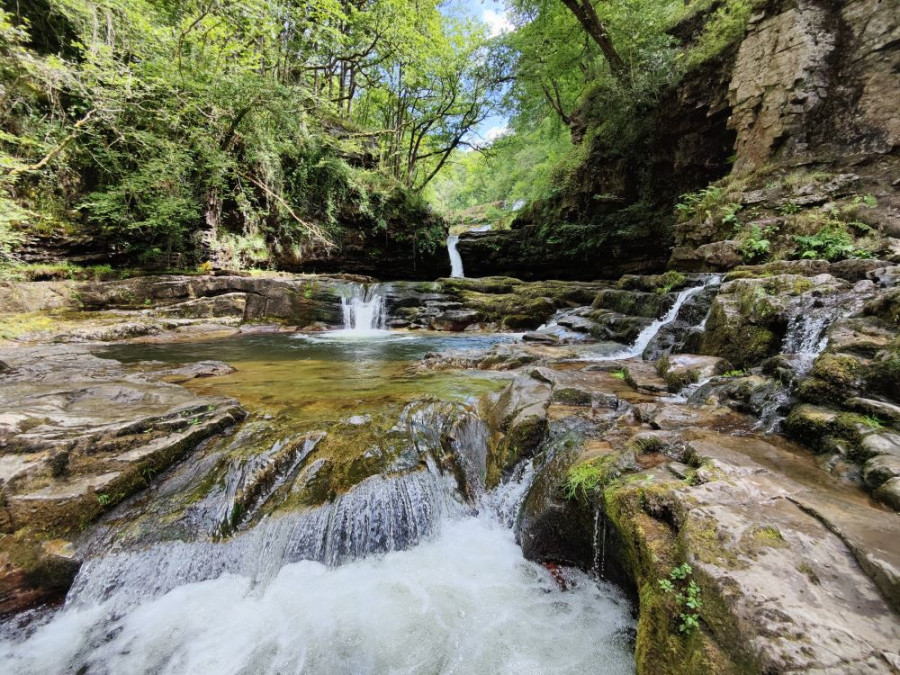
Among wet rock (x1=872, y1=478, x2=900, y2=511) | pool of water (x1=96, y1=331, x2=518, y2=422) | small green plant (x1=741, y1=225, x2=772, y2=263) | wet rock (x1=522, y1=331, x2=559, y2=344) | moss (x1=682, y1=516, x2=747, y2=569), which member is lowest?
pool of water (x1=96, y1=331, x2=518, y2=422)

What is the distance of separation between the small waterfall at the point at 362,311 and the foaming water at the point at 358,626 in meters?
9.56

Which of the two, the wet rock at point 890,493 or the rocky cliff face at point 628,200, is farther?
the rocky cliff face at point 628,200

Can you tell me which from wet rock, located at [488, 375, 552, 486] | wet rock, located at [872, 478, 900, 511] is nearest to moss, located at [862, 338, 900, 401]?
wet rock, located at [872, 478, 900, 511]

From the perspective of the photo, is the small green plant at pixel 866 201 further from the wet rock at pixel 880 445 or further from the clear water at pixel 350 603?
the clear water at pixel 350 603

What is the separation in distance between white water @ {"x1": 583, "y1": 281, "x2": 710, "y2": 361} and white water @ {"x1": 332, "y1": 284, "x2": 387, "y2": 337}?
23.8 feet

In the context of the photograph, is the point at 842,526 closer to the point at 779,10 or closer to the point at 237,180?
the point at 779,10

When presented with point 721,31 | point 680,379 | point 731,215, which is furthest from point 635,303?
point 721,31

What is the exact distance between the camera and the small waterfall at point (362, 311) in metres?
12.0

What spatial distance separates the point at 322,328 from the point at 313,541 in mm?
9494

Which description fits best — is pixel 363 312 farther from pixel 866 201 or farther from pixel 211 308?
pixel 866 201

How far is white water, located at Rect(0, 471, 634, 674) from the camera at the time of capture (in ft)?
6.81

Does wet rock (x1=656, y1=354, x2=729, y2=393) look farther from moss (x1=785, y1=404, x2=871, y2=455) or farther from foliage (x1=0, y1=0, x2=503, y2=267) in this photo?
foliage (x1=0, y1=0, x2=503, y2=267)

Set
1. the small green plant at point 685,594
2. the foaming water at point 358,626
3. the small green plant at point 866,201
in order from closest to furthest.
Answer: the small green plant at point 685,594
the foaming water at point 358,626
the small green plant at point 866,201

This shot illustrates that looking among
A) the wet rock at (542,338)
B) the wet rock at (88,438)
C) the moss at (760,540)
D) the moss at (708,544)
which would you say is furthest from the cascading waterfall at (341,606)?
the wet rock at (542,338)
